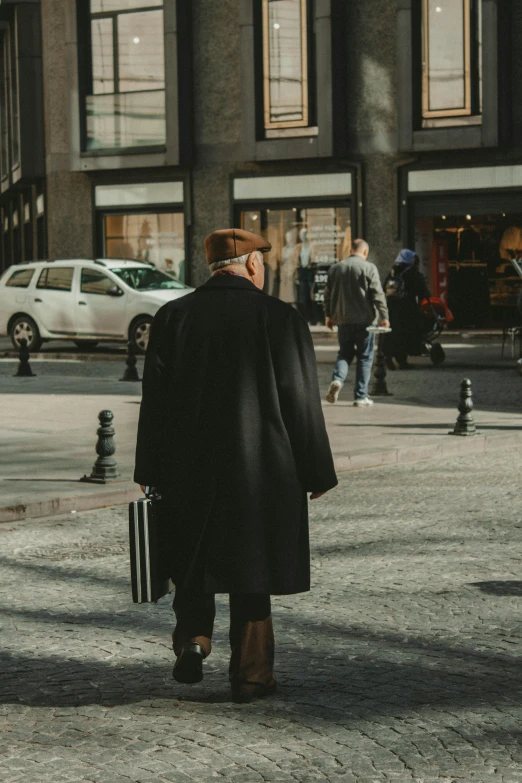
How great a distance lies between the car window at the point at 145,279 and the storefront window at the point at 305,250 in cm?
532

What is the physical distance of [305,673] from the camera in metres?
5.18

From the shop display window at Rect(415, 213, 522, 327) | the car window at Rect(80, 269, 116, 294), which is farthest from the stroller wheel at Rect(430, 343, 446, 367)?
the shop display window at Rect(415, 213, 522, 327)

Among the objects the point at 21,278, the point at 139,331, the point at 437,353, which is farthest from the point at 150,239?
the point at 437,353

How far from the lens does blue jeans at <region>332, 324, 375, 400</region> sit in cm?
1499

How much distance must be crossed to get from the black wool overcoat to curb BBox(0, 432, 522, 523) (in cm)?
434

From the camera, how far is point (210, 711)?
15.5 feet

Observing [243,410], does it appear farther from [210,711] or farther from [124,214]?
A: [124,214]

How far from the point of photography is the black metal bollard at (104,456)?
9.84 metres

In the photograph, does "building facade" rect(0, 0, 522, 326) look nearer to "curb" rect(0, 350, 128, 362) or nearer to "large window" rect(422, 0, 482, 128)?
"large window" rect(422, 0, 482, 128)

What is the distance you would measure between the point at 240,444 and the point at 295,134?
2633 cm

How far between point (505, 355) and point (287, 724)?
63.8ft

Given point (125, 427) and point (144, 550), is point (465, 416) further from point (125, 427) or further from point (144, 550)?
point (144, 550)

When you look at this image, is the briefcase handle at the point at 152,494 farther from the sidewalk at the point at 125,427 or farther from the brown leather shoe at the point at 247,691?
the sidewalk at the point at 125,427

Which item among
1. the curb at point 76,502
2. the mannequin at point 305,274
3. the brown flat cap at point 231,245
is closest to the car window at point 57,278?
the mannequin at point 305,274
